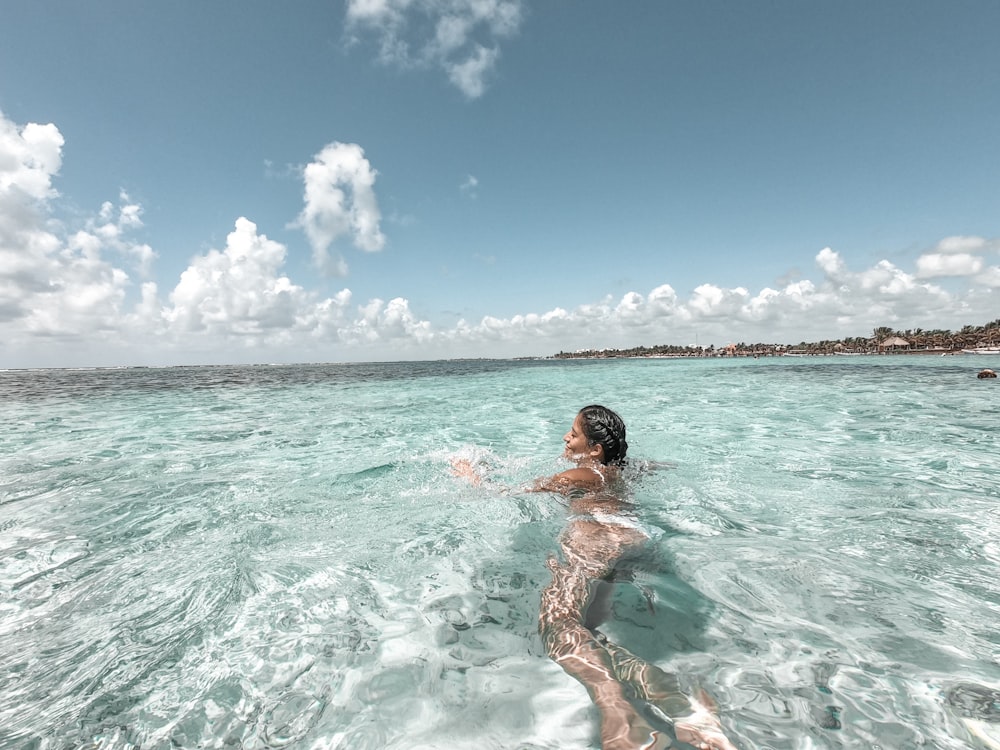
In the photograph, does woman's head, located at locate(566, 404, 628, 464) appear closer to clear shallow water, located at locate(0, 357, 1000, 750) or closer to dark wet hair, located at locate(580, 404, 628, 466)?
dark wet hair, located at locate(580, 404, 628, 466)

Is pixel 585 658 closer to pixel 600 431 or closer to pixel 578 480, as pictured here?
pixel 578 480

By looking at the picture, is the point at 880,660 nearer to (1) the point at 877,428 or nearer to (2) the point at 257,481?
(2) the point at 257,481

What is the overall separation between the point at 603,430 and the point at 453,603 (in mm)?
2459

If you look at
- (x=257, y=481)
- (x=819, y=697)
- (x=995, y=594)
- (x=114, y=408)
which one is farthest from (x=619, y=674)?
(x=114, y=408)

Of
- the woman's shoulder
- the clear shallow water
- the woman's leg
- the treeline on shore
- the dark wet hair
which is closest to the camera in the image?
the woman's leg

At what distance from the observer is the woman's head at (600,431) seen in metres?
4.75

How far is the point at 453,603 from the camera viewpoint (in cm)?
319

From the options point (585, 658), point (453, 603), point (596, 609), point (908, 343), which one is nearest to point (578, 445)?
point (596, 609)

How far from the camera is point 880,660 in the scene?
7.94ft

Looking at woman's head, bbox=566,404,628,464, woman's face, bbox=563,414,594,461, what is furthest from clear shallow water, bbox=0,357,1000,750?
woman's head, bbox=566,404,628,464

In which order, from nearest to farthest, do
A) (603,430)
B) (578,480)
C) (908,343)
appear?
1. (578,480)
2. (603,430)
3. (908,343)

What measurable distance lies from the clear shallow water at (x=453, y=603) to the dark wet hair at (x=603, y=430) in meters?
0.82

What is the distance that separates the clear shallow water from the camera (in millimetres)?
2105

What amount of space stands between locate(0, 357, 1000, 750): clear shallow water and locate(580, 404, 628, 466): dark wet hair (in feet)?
2.68
